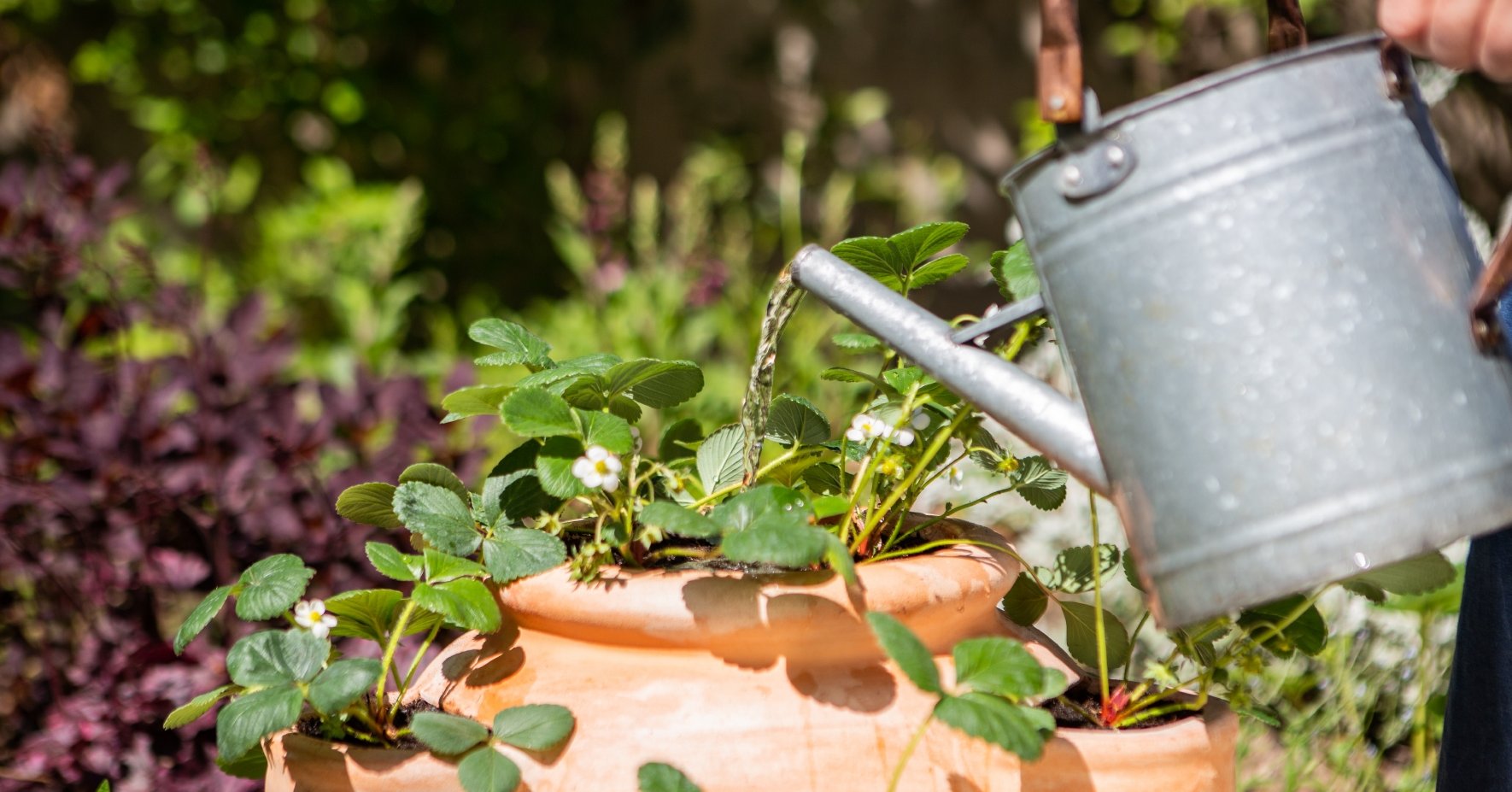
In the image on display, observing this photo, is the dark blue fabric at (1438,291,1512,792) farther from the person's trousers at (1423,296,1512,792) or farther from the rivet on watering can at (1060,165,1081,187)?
the rivet on watering can at (1060,165,1081,187)

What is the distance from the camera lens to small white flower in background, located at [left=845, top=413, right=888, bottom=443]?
3.44 ft

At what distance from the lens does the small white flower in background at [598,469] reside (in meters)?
0.94

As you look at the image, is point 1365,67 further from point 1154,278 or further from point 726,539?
point 726,539

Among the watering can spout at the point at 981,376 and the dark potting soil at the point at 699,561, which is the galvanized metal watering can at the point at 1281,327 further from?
the dark potting soil at the point at 699,561

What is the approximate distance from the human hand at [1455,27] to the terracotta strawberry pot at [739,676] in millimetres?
502

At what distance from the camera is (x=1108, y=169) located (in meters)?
0.75

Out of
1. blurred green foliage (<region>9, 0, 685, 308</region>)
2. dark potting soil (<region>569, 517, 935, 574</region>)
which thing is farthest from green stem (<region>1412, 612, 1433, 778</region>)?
blurred green foliage (<region>9, 0, 685, 308</region>)

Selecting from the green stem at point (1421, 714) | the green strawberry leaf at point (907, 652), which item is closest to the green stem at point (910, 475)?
the green strawberry leaf at point (907, 652)

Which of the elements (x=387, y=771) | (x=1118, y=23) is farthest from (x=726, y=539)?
(x=1118, y=23)

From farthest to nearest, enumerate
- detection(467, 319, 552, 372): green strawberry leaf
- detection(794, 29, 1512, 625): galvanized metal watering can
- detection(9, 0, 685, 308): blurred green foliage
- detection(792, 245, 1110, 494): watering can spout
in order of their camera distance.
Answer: detection(9, 0, 685, 308): blurred green foliage
detection(467, 319, 552, 372): green strawberry leaf
detection(792, 245, 1110, 494): watering can spout
detection(794, 29, 1512, 625): galvanized metal watering can

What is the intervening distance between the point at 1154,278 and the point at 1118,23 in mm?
3542

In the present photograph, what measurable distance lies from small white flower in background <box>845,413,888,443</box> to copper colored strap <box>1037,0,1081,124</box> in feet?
1.18

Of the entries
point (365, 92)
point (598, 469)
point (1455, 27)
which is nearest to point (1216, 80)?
point (1455, 27)

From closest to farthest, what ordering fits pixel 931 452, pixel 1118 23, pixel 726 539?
1. pixel 726 539
2. pixel 931 452
3. pixel 1118 23
